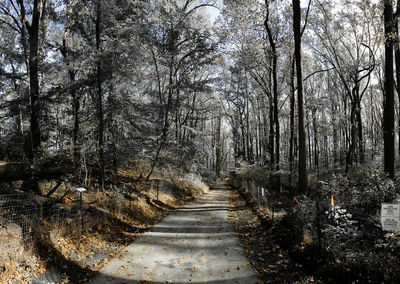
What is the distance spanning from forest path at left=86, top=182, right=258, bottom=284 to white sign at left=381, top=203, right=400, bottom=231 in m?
2.68

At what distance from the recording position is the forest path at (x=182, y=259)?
491 centimetres

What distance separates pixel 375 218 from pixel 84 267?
6.76m

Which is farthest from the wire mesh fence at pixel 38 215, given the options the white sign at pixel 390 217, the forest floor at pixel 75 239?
the white sign at pixel 390 217

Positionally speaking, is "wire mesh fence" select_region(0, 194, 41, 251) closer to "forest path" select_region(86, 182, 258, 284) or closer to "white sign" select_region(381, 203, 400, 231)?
"forest path" select_region(86, 182, 258, 284)

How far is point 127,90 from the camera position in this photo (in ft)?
41.7

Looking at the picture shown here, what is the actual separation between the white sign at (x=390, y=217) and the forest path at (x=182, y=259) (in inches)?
106

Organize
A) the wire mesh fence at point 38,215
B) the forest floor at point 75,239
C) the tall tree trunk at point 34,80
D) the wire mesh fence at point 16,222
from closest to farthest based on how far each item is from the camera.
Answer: the forest floor at point 75,239 → the wire mesh fence at point 16,222 → the wire mesh fence at point 38,215 → the tall tree trunk at point 34,80

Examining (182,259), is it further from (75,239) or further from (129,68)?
(129,68)

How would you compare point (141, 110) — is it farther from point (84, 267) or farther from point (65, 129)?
point (84, 267)

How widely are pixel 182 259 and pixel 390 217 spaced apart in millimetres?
4493

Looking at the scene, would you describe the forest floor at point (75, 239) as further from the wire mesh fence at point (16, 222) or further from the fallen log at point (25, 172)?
the fallen log at point (25, 172)

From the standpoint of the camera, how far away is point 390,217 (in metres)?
3.89

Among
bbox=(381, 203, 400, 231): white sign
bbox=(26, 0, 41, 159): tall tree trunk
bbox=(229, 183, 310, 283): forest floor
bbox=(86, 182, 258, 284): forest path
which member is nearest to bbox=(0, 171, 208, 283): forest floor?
bbox=(86, 182, 258, 284): forest path

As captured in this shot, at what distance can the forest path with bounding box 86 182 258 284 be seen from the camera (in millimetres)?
4906
